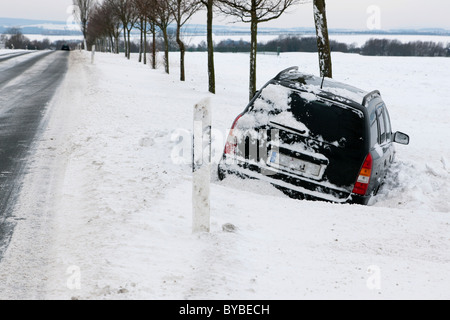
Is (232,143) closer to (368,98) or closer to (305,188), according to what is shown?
(305,188)

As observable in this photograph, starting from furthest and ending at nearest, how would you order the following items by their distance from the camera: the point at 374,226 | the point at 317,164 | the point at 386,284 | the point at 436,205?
the point at 436,205
the point at 317,164
the point at 374,226
the point at 386,284

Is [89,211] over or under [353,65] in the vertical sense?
under

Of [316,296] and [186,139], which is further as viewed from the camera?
[186,139]

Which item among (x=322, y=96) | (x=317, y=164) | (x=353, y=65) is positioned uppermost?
(x=353, y=65)

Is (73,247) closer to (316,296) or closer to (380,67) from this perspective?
(316,296)

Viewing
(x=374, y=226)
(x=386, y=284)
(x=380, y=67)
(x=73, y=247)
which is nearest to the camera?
(x=386, y=284)

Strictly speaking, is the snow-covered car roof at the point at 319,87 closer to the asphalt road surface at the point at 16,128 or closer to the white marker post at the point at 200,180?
the white marker post at the point at 200,180

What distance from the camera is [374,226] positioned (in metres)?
4.65

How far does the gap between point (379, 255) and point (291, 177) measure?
1633mm

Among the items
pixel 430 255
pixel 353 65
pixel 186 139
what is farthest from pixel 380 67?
pixel 430 255

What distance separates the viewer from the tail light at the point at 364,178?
5.16 meters

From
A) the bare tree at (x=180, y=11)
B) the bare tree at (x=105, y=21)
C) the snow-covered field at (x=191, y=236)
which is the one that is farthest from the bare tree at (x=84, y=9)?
the snow-covered field at (x=191, y=236)
